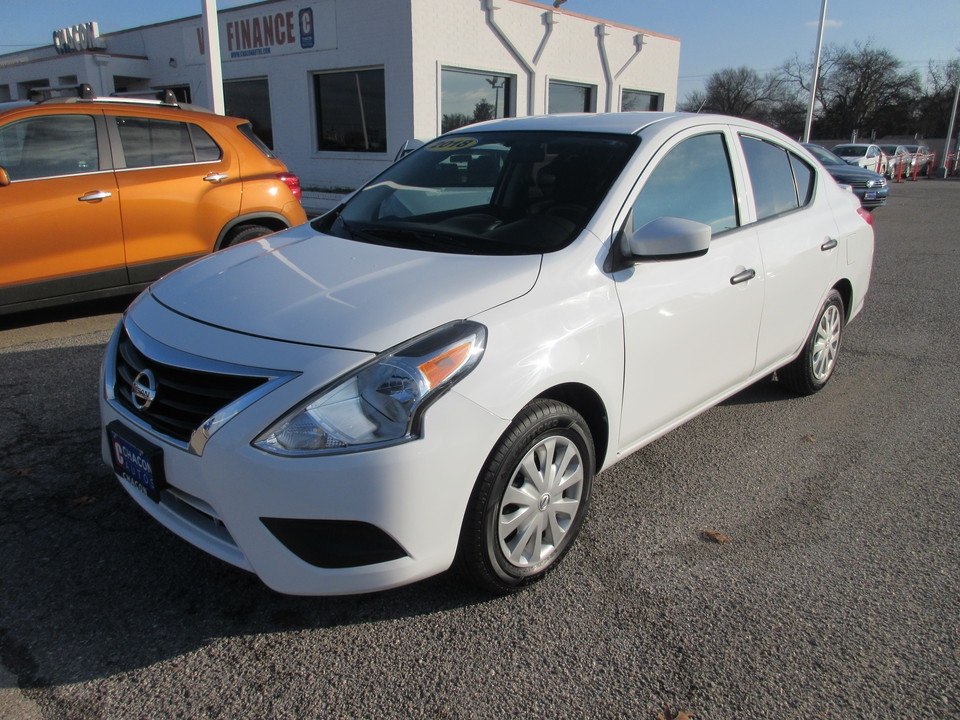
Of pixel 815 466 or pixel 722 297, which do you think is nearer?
pixel 722 297

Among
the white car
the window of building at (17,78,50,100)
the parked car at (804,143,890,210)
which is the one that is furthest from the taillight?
the window of building at (17,78,50,100)

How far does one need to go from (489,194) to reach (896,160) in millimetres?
37260

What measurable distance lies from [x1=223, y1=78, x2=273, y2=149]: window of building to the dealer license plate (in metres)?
15.4

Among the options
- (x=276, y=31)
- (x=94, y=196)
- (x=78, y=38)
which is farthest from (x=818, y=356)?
(x=78, y=38)

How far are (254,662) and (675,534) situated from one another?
174cm

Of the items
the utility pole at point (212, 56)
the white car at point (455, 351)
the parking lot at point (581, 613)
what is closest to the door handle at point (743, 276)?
the white car at point (455, 351)

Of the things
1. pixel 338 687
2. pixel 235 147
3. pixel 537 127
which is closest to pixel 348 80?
pixel 235 147

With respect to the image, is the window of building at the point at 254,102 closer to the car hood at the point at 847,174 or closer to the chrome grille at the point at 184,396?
the car hood at the point at 847,174

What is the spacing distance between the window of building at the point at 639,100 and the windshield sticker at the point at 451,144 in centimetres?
1708

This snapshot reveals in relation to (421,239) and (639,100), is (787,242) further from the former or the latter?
(639,100)

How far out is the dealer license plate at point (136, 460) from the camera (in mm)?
2328

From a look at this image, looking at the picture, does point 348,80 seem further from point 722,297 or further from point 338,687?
point 338,687

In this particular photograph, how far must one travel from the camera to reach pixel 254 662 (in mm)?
2301

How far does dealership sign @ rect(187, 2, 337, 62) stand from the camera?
14953 mm
